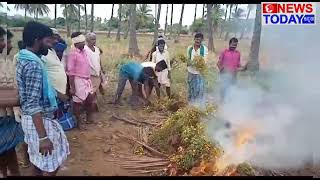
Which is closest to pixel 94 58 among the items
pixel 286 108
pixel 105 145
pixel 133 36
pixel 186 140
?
pixel 133 36

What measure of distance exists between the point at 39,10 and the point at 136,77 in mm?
2192

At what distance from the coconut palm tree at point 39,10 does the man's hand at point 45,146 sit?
2866mm

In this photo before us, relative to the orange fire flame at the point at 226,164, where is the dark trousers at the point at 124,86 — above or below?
above

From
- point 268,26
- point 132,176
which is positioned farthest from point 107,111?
point 268,26

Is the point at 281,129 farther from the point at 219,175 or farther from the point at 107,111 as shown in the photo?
the point at 107,111

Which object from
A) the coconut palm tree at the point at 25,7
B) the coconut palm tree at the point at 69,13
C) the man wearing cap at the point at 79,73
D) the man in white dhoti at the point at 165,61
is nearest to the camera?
the coconut palm tree at the point at 25,7

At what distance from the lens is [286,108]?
204 inches

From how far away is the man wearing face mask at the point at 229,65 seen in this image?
6661 mm

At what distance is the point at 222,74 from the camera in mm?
6953

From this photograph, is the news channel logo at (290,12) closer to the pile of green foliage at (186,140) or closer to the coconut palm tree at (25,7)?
the pile of green foliage at (186,140)

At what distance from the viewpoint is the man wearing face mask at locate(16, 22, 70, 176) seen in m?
3.35

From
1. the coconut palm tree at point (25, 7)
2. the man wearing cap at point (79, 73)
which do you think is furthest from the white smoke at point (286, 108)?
the coconut palm tree at point (25, 7)

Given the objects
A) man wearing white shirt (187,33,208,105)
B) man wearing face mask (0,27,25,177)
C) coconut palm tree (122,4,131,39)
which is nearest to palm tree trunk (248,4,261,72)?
man wearing white shirt (187,33,208,105)

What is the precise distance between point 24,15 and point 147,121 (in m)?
2.48
